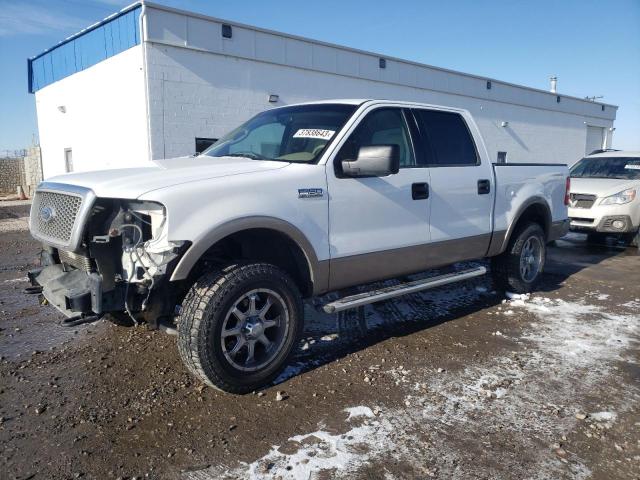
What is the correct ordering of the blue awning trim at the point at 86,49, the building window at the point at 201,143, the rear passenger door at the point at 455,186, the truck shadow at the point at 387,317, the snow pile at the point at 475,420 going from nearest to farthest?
the snow pile at the point at 475,420 < the truck shadow at the point at 387,317 < the rear passenger door at the point at 455,186 < the blue awning trim at the point at 86,49 < the building window at the point at 201,143

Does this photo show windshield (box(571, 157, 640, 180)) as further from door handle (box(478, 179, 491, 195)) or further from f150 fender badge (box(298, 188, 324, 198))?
f150 fender badge (box(298, 188, 324, 198))

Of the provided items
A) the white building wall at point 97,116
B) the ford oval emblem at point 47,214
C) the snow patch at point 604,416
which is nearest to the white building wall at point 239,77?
the white building wall at point 97,116

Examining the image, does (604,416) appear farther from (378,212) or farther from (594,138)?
(594,138)

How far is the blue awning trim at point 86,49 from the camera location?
10758 millimetres

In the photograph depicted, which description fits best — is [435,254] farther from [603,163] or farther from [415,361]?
[603,163]

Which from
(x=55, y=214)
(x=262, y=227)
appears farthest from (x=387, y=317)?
(x=55, y=214)

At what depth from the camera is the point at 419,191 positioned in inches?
171

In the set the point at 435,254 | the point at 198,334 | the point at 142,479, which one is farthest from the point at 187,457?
the point at 435,254

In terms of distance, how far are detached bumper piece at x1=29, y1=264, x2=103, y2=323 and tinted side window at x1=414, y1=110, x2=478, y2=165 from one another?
9.96 feet

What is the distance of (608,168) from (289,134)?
26.8 feet

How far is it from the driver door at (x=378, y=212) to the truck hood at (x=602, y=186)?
19.9ft

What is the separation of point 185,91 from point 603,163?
9.01m

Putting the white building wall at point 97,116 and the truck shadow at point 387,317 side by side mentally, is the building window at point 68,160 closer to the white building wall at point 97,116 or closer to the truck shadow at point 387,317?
the white building wall at point 97,116

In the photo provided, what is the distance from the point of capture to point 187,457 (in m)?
2.70
